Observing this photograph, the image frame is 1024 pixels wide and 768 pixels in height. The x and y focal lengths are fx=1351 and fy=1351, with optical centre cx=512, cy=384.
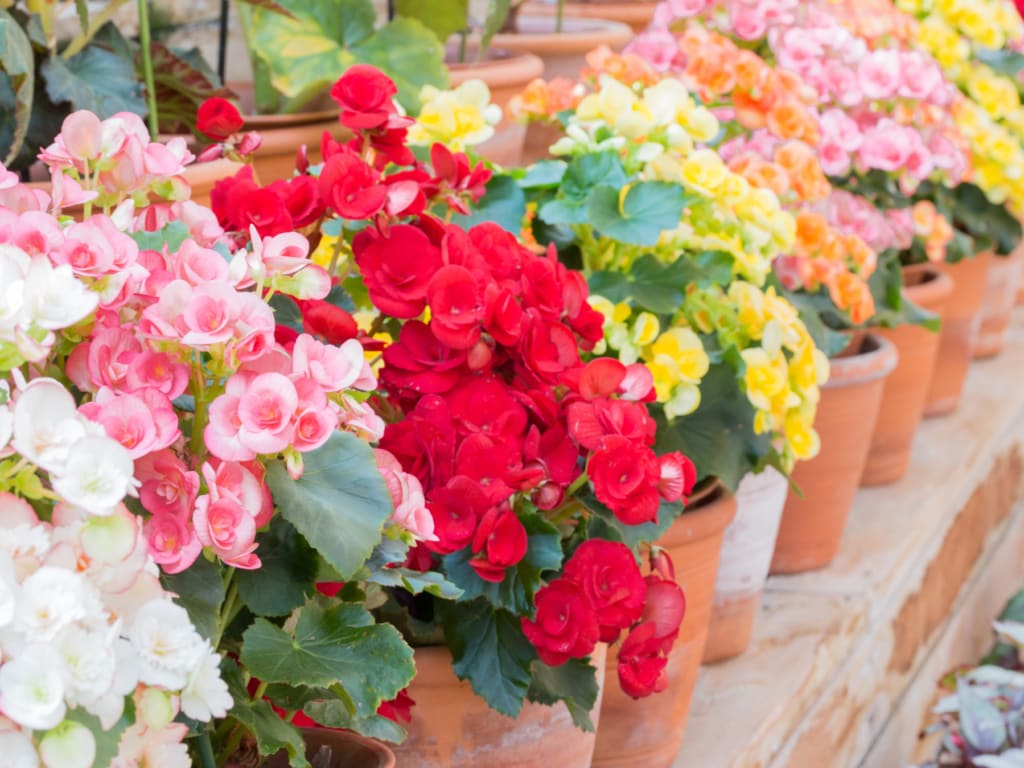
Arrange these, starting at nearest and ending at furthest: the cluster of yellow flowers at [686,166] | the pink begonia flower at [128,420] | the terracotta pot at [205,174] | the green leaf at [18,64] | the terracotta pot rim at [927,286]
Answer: the pink begonia flower at [128,420]
the green leaf at [18,64]
the terracotta pot at [205,174]
the cluster of yellow flowers at [686,166]
the terracotta pot rim at [927,286]

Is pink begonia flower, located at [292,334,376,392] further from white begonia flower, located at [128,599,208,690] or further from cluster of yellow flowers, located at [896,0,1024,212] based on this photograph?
cluster of yellow flowers, located at [896,0,1024,212]

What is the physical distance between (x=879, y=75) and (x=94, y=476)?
1429mm

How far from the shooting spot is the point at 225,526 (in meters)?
0.54

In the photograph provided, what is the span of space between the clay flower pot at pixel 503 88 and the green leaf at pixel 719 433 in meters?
0.48

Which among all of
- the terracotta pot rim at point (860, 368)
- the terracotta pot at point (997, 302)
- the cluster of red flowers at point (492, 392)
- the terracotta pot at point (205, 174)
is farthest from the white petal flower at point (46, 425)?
the terracotta pot at point (997, 302)

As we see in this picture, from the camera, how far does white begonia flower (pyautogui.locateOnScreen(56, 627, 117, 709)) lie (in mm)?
423

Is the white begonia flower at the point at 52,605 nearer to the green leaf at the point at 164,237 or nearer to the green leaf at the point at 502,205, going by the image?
the green leaf at the point at 164,237

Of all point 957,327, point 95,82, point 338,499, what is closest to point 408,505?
point 338,499

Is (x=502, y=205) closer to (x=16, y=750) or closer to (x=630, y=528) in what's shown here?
(x=630, y=528)

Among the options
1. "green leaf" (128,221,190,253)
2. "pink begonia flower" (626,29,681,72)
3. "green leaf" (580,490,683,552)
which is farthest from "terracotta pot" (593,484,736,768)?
"pink begonia flower" (626,29,681,72)

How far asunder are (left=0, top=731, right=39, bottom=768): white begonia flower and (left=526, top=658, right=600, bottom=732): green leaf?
415mm

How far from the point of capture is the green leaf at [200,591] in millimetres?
567

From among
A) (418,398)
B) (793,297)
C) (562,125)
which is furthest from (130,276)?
(793,297)

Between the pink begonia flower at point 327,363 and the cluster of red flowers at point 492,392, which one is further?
the cluster of red flowers at point 492,392
